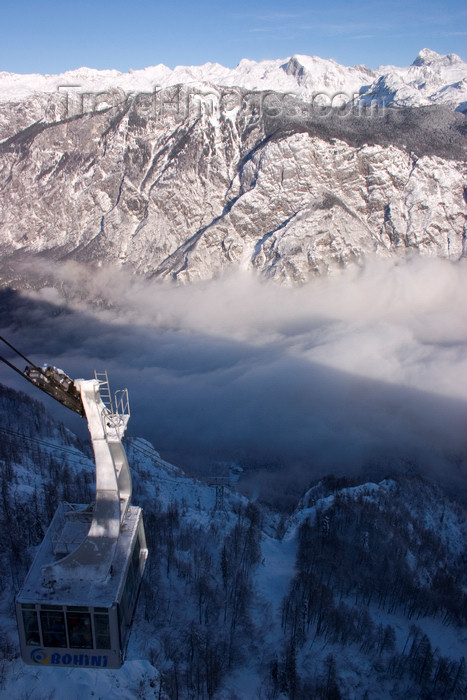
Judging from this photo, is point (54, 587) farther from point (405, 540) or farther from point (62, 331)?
point (62, 331)

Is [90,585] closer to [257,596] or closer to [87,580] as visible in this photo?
[87,580]

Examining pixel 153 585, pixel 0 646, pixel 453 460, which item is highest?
pixel 0 646

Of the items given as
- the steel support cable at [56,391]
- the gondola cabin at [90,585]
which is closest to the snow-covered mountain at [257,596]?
the gondola cabin at [90,585]

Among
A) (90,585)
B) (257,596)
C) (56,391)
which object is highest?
(56,391)

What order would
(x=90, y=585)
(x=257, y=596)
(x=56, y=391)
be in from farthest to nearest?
(x=257, y=596)
(x=56, y=391)
(x=90, y=585)

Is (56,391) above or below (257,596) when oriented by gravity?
above

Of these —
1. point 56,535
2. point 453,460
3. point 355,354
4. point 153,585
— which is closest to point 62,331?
point 355,354

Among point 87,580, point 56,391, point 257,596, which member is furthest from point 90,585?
point 257,596
